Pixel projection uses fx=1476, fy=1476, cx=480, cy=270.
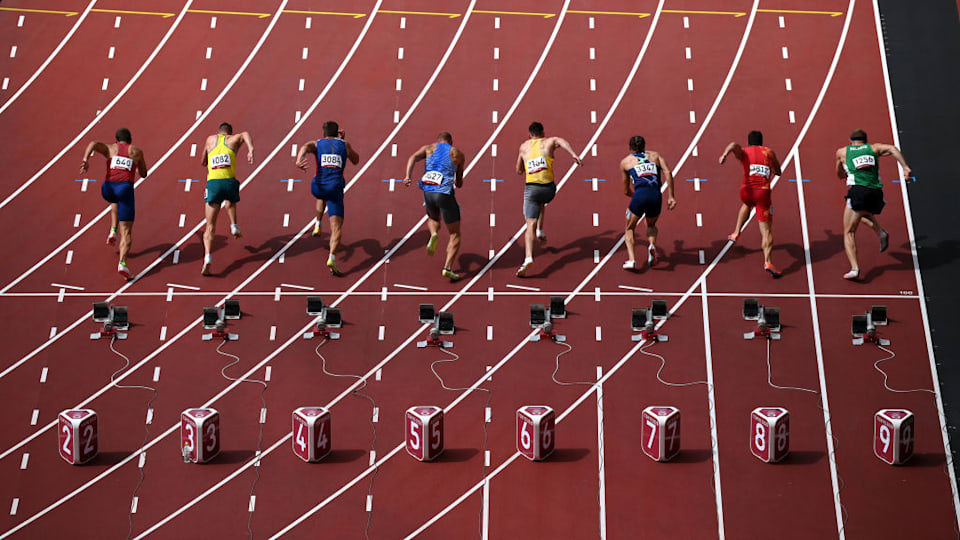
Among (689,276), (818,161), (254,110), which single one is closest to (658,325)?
(689,276)

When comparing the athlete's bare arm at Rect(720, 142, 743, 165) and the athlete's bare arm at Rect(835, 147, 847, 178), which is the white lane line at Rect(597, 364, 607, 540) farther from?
the athlete's bare arm at Rect(835, 147, 847, 178)

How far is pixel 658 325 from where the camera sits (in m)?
17.7

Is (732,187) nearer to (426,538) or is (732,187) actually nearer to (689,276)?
(689,276)

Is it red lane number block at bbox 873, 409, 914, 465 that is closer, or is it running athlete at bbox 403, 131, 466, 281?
red lane number block at bbox 873, 409, 914, 465

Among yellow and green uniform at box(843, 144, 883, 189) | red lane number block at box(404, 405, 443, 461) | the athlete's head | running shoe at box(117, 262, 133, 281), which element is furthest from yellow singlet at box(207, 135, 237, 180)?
yellow and green uniform at box(843, 144, 883, 189)

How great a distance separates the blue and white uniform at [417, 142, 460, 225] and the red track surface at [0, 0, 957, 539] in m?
0.80

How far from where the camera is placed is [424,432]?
1594 cm

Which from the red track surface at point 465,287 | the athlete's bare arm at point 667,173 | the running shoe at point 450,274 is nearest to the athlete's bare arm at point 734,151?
the athlete's bare arm at point 667,173

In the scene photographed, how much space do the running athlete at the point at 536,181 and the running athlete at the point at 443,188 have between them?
82 centimetres

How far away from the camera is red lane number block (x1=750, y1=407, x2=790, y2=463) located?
15727 mm

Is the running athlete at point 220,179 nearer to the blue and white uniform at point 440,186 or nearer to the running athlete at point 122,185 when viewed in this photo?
the running athlete at point 122,185

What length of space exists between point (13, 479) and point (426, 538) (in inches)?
182

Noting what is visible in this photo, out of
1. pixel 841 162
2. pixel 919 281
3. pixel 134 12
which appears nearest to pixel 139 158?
pixel 134 12

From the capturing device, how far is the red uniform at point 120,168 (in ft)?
60.6
